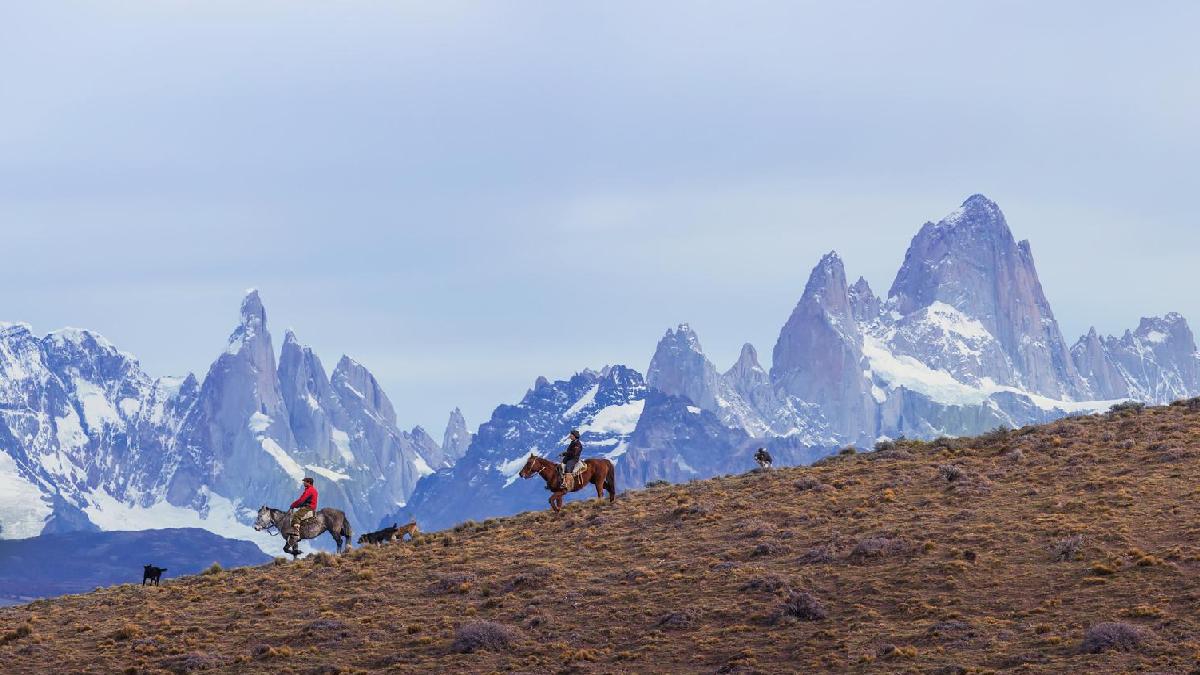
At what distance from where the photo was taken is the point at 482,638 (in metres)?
50.6

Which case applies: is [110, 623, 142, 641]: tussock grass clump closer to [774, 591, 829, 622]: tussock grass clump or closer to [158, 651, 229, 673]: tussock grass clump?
[158, 651, 229, 673]: tussock grass clump

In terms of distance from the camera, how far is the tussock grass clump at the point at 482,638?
50406 millimetres

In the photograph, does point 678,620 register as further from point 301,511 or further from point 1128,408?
point 1128,408

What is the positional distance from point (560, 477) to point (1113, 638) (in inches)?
1086

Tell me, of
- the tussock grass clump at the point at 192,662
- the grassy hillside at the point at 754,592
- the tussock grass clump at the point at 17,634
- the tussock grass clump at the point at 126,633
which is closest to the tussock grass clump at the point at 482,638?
the grassy hillside at the point at 754,592

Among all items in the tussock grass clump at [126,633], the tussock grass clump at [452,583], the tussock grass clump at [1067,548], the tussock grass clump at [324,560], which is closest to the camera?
the tussock grass clump at [1067,548]

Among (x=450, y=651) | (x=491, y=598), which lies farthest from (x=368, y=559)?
(x=450, y=651)

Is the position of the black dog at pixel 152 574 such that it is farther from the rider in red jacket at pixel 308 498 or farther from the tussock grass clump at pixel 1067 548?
the tussock grass clump at pixel 1067 548

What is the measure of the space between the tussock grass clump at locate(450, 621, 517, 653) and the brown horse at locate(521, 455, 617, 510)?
14.8 m

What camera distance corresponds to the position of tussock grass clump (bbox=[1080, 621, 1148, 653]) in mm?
44406

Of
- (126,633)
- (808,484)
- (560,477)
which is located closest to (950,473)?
(808,484)

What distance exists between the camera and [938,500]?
63.1 meters

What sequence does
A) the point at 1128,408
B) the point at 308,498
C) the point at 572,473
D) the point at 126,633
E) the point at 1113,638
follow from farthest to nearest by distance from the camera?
the point at 1128,408 → the point at 572,473 → the point at 308,498 → the point at 126,633 → the point at 1113,638

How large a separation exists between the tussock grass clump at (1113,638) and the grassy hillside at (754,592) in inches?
2.1
